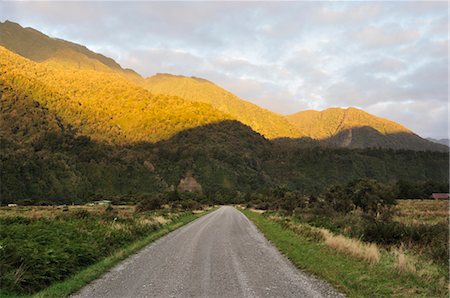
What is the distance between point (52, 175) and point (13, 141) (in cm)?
3906

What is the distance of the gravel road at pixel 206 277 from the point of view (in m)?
9.26

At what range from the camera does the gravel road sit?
926 centimetres

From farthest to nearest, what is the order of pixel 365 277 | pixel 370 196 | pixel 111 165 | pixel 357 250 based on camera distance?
pixel 111 165, pixel 370 196, pixel 357 250, pixel 365 277

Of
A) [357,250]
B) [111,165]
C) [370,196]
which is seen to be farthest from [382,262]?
[111,165]

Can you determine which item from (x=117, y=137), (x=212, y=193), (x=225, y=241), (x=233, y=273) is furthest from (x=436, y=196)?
(x=117, y=137)

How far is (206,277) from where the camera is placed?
11109 millimetres

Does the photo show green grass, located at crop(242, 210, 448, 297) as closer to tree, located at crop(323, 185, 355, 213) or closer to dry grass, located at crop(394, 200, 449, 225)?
dry grass, located at crop(394, 200, 449, 225)

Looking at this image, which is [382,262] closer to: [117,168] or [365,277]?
[365,277]

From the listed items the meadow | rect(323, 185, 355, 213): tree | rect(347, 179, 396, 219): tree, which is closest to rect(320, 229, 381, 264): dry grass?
the meadow

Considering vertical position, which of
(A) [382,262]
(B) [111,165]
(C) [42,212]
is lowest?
(C) [42,212]

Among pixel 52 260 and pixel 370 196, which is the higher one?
pixel 370 196

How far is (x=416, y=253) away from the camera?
15.6 m

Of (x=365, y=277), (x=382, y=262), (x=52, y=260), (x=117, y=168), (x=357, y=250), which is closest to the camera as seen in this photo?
(x=365, y=277)

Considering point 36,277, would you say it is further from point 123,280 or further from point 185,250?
point 185,250
